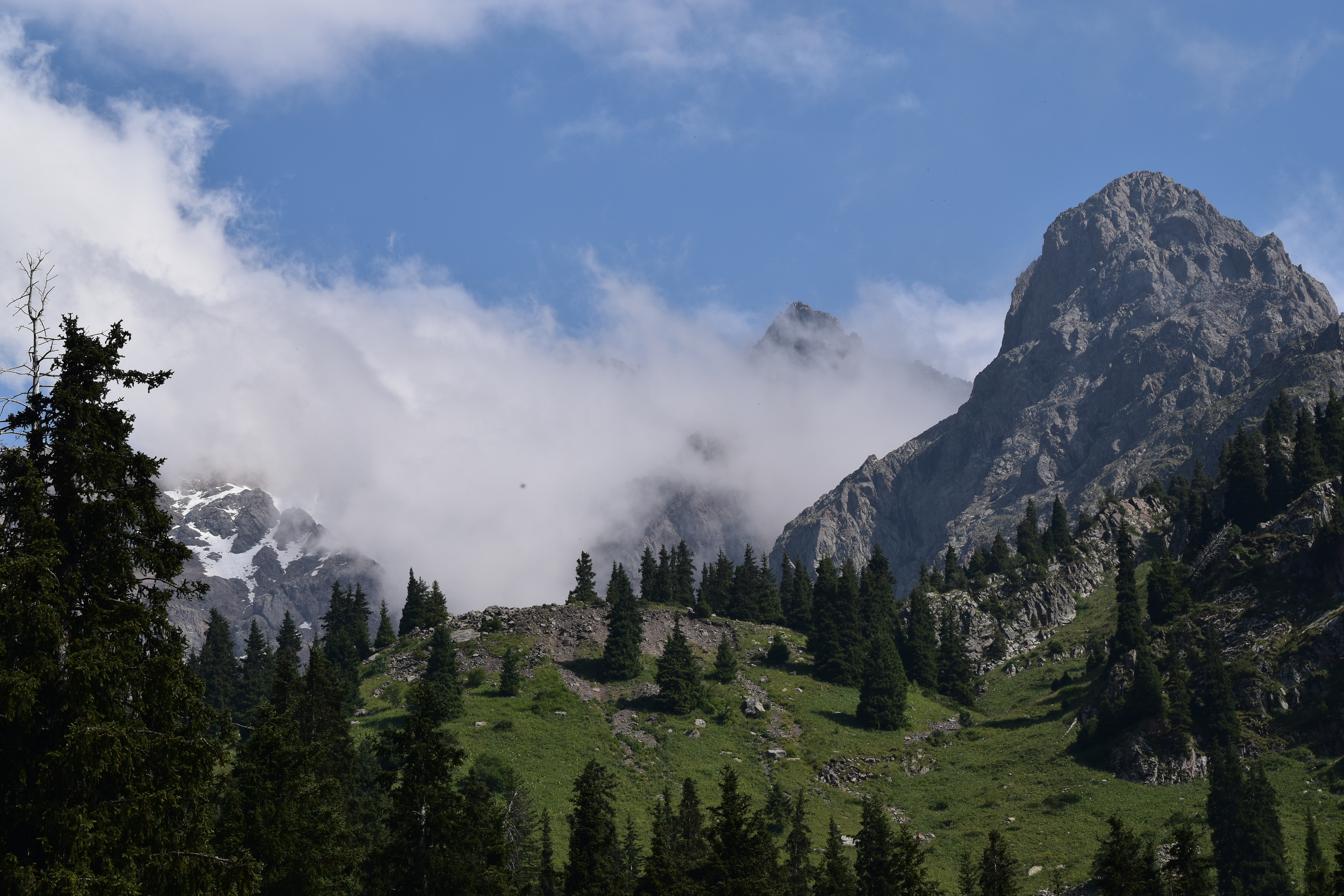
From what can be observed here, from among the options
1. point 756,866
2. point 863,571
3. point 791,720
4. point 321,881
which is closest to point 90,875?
point 321,881

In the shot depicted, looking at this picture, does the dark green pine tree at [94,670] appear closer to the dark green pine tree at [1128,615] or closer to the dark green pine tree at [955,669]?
the dark green pine tree at [1128,615]

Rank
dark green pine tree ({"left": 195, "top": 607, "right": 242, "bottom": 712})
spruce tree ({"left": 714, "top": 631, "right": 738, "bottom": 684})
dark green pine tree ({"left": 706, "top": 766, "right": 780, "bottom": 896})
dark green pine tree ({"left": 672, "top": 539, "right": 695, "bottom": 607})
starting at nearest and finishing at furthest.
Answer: dark green pine tree ({"left": 706, "top": 766, "right": 780, "bottom": 896}), dark green pine tree ({"left": 195, "top": 607, "right": 242, "bottom": 712}), spruce tree ({"left": 714, "top": 631, "right": 738, "bottom": 684}), dark green pine tree ({"left": 672, "top": 539, "right": 695, "bottom": 607})

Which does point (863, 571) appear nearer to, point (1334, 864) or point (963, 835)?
point (963, 835)

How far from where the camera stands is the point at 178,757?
20078 millimetres

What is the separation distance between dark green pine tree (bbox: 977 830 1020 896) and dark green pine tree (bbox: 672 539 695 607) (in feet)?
333

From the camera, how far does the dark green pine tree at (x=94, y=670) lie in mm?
18500

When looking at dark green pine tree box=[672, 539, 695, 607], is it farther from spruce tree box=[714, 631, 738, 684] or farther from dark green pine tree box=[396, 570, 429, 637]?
dark green pine tree box=[396, 570, 429, 637]

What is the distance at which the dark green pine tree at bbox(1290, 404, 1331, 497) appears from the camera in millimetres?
133500

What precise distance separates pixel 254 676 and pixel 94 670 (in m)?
123

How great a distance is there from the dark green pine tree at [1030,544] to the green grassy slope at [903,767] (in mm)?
44630

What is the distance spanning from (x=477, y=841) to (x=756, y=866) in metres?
14.9

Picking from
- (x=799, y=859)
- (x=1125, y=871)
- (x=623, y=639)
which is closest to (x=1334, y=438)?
(x=623, y=639)

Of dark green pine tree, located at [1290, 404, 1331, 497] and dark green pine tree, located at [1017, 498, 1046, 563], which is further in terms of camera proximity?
dark green pine tree, located at [1017, 498, 1046, 563]

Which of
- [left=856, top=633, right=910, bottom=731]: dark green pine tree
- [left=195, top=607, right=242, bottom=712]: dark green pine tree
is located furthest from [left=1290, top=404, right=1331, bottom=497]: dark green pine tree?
[left=195, top=607, right=242, bottom=712]: dark green pine tree
